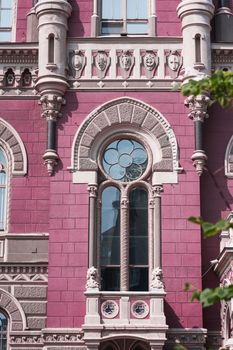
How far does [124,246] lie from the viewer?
2388 centimetres

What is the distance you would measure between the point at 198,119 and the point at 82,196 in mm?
4081

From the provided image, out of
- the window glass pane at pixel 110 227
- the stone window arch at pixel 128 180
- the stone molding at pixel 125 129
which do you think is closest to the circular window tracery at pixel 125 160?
the stone window arch at pixel 128 180

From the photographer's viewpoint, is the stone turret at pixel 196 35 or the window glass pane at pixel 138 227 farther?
the stone turret at pixel 196 35

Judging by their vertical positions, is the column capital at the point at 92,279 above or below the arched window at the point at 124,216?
below

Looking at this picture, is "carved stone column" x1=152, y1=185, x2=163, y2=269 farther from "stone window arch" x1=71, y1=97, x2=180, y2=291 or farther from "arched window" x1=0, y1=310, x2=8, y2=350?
"arched window" x1=0, y1=310, x2=8, y2=350

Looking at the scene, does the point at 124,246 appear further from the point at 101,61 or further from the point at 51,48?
the point at 51,48

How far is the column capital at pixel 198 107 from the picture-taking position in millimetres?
24547

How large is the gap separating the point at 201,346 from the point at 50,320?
4182mm

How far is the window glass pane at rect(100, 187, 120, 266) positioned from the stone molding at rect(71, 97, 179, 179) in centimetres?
97

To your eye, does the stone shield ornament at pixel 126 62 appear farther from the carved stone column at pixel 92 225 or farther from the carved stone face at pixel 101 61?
the carved stone column at pixel 92 225

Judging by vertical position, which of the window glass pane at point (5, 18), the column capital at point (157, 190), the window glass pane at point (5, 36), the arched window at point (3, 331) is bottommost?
the arched window at point (3, 331)

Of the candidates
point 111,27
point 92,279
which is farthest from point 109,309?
point 111,27

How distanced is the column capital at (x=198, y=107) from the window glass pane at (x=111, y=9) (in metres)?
3.86

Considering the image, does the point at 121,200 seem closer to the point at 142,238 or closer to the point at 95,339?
the point at 142,238
